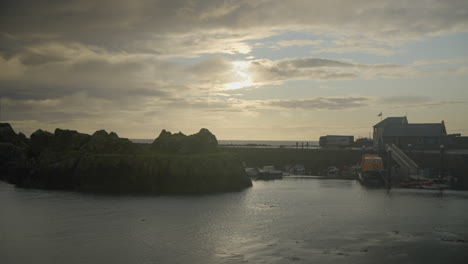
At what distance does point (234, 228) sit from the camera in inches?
1454

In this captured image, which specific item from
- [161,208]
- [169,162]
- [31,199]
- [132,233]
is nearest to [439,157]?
[169,162]

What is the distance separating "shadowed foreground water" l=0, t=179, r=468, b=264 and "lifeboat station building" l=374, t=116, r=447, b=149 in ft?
135

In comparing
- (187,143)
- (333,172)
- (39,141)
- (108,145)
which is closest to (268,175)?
(333,172)

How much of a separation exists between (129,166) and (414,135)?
220 ft

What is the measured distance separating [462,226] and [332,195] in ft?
72.2

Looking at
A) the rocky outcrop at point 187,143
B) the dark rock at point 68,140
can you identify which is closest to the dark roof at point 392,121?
the rocky outcrop at point 187,143

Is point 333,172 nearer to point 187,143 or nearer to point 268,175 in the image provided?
point 268,175

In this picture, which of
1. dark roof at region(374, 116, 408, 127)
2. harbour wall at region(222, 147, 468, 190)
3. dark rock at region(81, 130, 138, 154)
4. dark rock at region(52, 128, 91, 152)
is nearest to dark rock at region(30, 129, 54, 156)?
dark rock at region(52, 128, 91, 152)

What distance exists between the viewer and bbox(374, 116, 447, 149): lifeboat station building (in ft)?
314

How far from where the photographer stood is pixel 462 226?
37156 mm

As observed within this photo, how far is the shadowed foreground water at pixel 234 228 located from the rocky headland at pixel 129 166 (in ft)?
20.9

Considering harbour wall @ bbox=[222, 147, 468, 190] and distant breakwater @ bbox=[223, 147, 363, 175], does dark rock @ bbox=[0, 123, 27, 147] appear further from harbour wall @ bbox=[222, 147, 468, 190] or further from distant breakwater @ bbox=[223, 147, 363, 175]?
harbour wall @ bbox=[222, 147, 468, 190]

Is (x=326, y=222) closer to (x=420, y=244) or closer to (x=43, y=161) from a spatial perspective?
(x=420, y=244)

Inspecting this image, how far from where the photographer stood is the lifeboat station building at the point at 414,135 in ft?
314
